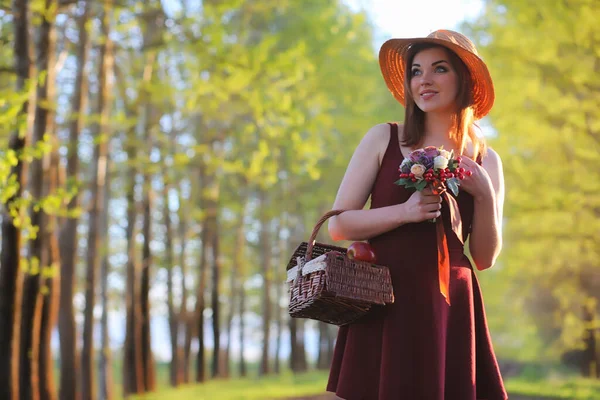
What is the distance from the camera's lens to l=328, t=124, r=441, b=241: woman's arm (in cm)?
261

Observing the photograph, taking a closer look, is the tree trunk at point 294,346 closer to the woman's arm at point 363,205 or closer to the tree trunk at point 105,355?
the tree trunk at point 105,355

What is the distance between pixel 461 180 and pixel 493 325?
30.2 m

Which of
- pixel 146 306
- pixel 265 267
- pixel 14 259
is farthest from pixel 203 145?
pixel 265 267

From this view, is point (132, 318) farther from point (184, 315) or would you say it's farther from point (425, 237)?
point (425, 237)

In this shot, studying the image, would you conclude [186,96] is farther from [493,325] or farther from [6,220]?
[493,325]

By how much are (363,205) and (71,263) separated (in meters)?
10.3

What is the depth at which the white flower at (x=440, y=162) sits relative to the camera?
251cm

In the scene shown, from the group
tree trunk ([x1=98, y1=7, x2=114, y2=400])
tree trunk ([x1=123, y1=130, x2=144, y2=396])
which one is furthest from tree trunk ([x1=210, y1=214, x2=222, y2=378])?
tree trunk ([x1=98, y1=7, x2=114, y2=400])

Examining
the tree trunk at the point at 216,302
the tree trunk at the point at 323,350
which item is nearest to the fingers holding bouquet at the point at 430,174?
the tree trunk at the point at 216,302

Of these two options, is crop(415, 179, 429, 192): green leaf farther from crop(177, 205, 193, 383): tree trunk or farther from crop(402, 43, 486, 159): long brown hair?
crop(177, 205, 193, 383): tree trunk

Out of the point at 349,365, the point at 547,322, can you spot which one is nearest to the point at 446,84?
the point at 349,365

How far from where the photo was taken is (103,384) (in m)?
13.8

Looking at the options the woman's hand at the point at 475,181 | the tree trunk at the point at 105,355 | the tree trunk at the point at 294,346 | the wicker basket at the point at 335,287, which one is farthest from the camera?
the tree trunk at the point at 294,346

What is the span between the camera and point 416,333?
8.54 ft
